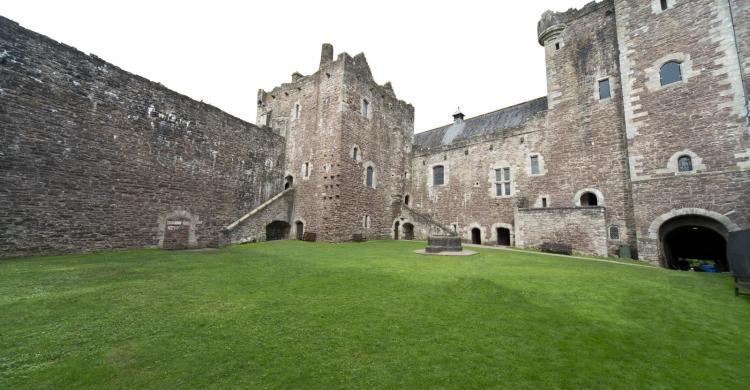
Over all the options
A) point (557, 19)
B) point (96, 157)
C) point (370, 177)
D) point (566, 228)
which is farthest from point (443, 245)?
point (557, 19)

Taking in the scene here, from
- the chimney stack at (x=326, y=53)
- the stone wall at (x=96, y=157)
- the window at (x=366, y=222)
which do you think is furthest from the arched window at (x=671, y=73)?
the stone wall at (x=96, y=157)

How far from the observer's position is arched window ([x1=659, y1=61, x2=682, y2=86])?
12.7 m

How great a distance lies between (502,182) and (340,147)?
1126cm

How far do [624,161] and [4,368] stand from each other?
2051 centimetres

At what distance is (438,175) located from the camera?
2247 cm

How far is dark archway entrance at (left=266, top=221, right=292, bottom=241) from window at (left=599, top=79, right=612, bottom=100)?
20255mm

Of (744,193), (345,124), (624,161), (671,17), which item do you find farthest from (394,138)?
(744,193)

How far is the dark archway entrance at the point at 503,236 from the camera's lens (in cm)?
1848

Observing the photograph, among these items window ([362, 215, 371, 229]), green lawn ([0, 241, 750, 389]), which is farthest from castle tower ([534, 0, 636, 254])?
window ([362, 215, 371, 229])

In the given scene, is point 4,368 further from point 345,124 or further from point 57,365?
point 345,124

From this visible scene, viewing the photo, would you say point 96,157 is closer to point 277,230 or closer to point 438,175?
point 277,230

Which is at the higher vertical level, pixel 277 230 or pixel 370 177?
pixel 370 177

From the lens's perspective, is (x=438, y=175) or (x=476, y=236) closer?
(x=476, y=236)

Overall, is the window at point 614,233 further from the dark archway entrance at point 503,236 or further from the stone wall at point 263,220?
the stone wall at point 263,220
